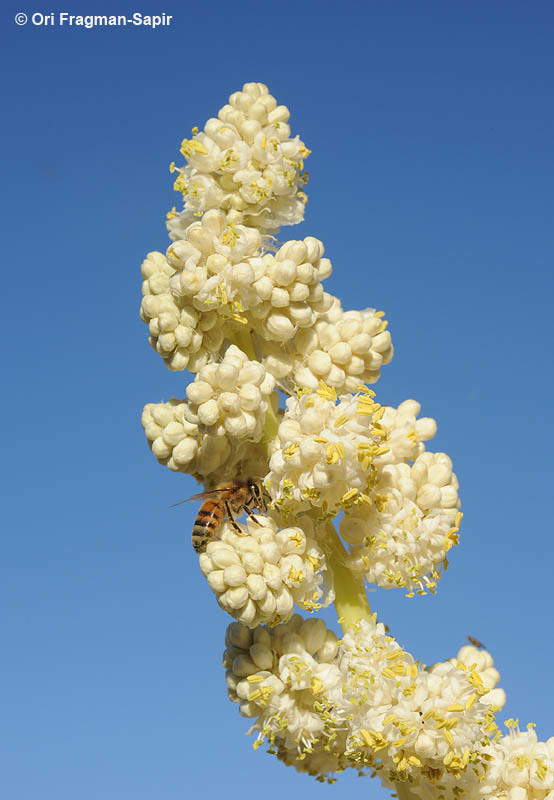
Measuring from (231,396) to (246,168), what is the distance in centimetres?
148

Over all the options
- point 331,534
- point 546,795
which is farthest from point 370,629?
point 546,795

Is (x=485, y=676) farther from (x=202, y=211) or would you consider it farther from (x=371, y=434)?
(x=202, y=211)

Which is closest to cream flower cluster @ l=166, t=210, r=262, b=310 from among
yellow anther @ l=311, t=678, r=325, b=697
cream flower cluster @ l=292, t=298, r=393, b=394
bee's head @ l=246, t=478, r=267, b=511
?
cream flower cluster @ l=292, t=298, r=393, b=394

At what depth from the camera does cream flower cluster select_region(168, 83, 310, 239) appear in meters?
5.73

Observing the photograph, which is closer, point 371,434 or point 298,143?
point 371,434

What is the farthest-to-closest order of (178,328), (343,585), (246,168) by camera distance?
(246,168), (343,585), (178,328)

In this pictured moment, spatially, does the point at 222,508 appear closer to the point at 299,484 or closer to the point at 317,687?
the point at 299,484

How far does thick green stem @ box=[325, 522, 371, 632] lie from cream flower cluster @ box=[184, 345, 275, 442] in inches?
32.1

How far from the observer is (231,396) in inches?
202

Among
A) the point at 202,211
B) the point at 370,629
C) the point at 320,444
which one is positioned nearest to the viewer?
the point at 320,444

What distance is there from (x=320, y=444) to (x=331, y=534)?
77 cm

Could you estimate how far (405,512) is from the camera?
17.9ft

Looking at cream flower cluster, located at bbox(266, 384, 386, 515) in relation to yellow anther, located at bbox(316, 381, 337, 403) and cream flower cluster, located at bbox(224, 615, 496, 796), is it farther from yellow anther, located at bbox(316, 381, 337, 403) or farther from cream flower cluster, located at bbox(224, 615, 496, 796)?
cream flower cluster, located at bbox(224, 615, 496, 796)

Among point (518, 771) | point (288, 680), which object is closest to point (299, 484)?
point (288, 680)
